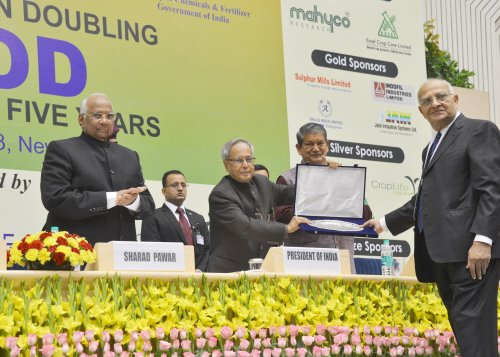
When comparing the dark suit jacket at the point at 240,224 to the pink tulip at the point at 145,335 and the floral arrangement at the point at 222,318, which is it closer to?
the floral arrangement at the point at 222,318

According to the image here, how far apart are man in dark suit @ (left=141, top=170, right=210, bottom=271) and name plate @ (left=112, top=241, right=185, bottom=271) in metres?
1.54

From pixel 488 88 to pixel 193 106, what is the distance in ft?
12.7

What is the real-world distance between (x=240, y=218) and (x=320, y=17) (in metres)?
3.43

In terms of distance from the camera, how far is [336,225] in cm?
395

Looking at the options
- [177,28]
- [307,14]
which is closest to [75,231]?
[177,28]

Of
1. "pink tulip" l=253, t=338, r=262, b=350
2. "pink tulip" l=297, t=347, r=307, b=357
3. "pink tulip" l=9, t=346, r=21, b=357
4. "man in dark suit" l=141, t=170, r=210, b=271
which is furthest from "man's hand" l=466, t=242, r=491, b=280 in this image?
"man in dark suit" l=141, t=170, r=210, b=271

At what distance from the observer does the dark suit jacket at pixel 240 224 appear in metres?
3.84

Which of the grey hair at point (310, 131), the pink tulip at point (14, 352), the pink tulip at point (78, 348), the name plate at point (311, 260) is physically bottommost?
the pink tulip at point (78, 348)

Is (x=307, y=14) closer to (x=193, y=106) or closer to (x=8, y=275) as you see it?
(x=193, y=106)

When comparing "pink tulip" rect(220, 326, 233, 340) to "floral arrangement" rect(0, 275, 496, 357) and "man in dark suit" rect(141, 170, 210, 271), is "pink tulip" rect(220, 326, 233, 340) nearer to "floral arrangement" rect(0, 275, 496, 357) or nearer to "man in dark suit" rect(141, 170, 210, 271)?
"floral arrangement" rect(0, 275, 496, 357)

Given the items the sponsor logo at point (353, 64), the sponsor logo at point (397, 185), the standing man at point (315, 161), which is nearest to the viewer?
the standing man at point (315, 161)

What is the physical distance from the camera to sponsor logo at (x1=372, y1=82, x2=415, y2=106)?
278 inches

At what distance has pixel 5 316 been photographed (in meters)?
2.81

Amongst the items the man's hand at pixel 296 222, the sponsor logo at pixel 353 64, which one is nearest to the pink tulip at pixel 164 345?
the man's hand at pixel 296 222
